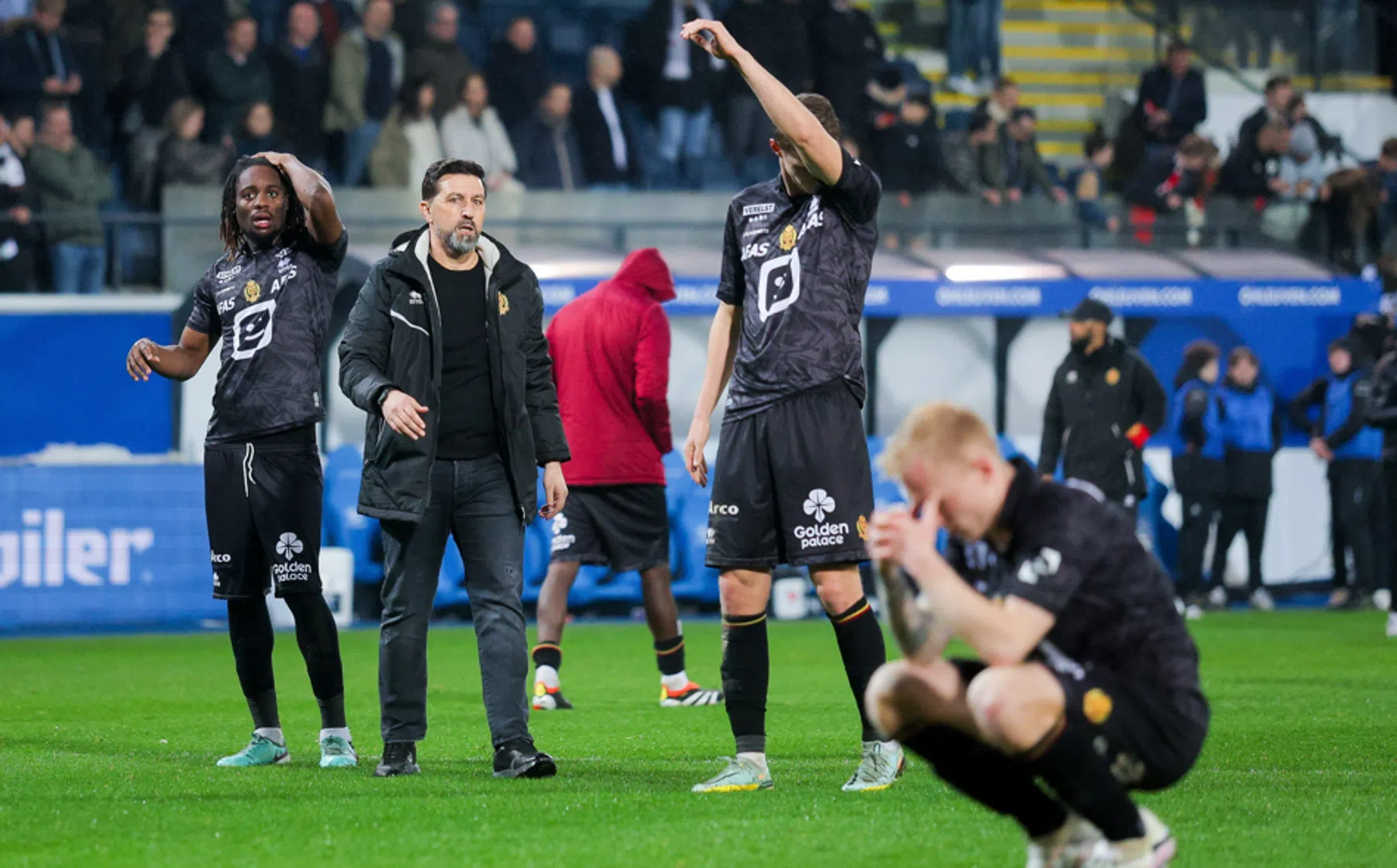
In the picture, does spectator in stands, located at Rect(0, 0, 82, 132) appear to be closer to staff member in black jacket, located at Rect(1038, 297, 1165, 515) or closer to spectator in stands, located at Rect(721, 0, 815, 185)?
spectator in stands, located at Rect(721, 0, 815, 185)

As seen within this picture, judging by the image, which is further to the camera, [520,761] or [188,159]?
[188,159]

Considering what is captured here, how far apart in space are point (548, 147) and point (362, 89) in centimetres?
193

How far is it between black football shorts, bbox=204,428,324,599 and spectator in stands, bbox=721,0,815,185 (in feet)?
44.9

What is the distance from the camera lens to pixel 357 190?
18656 mm

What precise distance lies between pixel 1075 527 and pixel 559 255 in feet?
45.5

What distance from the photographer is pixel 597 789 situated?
6.60m

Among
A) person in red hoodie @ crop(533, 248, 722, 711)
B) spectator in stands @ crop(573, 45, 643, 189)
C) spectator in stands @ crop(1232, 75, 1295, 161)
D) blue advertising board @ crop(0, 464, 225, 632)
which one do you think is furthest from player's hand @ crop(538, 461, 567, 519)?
spectator in stands @ crop(1232, 75, 1295, 161)

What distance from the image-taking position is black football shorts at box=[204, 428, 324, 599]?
7145 millimetres

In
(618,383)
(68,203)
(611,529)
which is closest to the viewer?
(611,529)

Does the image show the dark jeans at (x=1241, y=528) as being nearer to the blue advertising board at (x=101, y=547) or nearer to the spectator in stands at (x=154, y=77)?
the blue advertising board at (x=101, y=547)

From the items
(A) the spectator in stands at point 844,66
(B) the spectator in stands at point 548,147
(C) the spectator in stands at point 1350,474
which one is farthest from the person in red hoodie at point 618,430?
(A) the spectator in stands at point 844,66

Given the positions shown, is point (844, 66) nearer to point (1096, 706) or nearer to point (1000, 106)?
point (1000, 106)

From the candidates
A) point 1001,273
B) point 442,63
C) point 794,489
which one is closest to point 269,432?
point 794,489

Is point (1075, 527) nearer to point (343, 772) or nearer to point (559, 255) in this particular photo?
point (343, 772)
